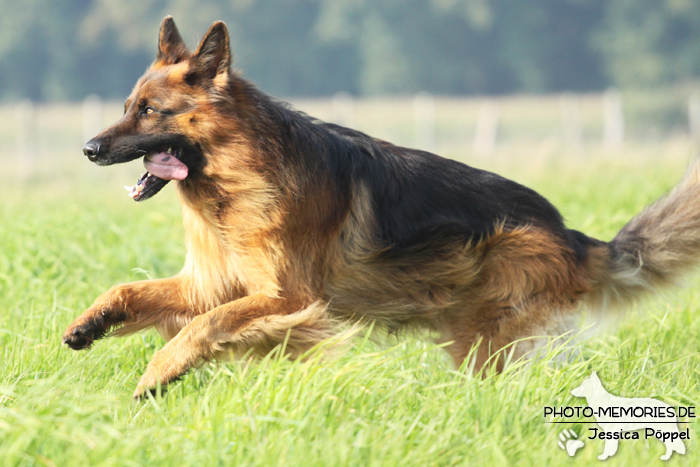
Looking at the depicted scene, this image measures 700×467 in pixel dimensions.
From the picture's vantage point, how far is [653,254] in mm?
4598

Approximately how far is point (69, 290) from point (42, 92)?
47.2 metres

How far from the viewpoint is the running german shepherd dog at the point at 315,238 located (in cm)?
396

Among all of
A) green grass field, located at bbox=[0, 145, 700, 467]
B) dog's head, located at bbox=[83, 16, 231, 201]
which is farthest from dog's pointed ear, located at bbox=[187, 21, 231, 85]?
green grass field, located at bbox=[0, 145, 700, 467]

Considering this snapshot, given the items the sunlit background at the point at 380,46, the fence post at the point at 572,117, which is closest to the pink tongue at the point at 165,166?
the fence post at the point at 572,117

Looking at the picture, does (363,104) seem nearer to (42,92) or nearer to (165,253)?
(42,92)

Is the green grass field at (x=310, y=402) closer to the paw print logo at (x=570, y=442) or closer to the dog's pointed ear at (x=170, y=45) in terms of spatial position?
the paw print logo at (x=570, y=442)

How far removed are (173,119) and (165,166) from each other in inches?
10.0

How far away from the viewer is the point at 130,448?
261cm

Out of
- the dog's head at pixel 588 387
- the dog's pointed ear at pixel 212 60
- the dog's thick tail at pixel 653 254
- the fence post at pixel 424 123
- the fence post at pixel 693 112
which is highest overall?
the dog's pointed ear at pixel 212 60

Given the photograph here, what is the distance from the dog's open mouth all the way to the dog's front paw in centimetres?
72

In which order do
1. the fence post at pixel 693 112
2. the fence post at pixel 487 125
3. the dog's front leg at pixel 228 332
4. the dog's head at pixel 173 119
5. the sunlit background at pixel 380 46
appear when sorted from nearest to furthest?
the dog's front leg at pixel 228 332, the dog's head at pixel 173 119, the fence post at pixel 487 125, the fence post at pixel 693 112, the sunlit background at pixel 380 46

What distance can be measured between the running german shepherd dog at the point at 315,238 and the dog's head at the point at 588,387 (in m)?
0.64

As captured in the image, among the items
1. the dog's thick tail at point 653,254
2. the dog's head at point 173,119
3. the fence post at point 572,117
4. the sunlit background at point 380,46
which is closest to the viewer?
the dog's head at point 173,119

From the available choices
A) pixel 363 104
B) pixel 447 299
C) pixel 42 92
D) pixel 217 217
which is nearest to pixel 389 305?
pixel 447 299
